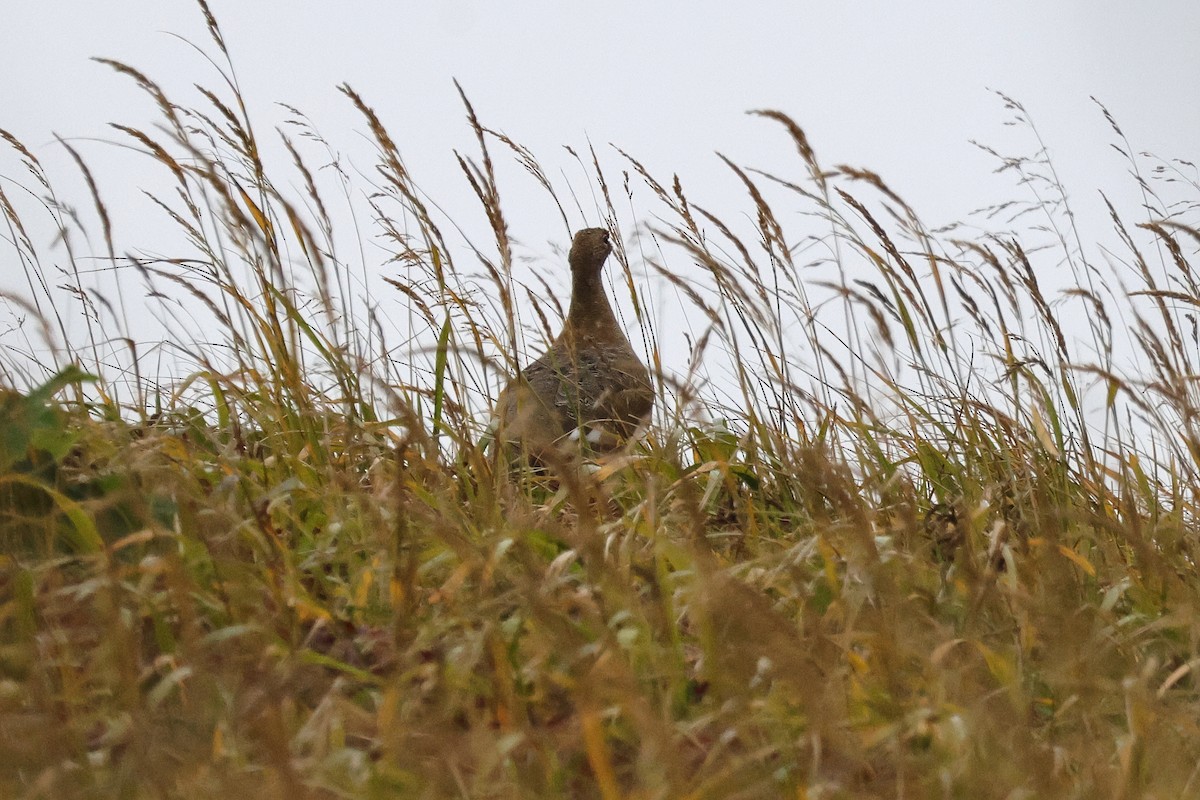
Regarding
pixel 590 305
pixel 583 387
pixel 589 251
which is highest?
pixel 589 251

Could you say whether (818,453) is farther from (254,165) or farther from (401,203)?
(254,165)

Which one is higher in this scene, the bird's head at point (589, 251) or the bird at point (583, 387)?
the bird's head at point (589, 251)

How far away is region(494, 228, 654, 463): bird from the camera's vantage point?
320 centimetres

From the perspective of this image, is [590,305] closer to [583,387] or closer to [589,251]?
[589,251]

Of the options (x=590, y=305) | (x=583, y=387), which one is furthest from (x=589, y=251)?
(x=583, y=387)

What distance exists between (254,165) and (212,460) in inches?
29.5

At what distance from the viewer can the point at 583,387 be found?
4.69 meters

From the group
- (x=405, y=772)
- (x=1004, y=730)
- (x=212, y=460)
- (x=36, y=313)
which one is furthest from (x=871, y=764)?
(x=212, y=460)

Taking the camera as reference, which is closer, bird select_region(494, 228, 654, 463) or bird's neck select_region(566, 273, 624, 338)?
bird select_region(494, 228, 654, 463)

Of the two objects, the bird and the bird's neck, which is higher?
the bird's neck

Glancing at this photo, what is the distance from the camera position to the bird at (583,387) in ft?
10.5

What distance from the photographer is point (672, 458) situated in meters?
3.15

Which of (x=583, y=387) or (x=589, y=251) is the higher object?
(x=589, y=251)

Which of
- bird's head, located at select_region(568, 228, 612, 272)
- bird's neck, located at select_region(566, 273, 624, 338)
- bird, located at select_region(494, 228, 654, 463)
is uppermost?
bird's head, located at select_region(568, 228, 612, 272)
